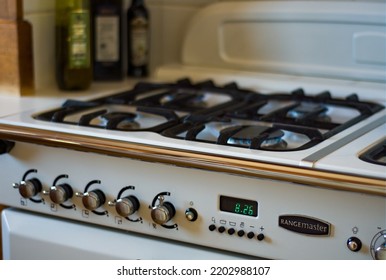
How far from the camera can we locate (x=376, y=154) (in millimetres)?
1187

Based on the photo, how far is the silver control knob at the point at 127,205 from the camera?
49.9 inches

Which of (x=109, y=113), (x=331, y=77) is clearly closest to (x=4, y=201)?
(x=109, y=113)

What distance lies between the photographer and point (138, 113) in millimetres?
1468

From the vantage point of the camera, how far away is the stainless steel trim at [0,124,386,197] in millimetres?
1075

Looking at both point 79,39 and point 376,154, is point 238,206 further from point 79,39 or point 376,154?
point 79,39

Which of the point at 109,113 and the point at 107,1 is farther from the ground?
the point at 107,1

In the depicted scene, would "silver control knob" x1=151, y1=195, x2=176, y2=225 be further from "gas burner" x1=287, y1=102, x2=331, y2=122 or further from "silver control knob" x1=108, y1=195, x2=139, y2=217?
"gas burner" x1=287, y1=102, x2=331, y2=122

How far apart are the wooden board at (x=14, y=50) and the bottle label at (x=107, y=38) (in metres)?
0.21

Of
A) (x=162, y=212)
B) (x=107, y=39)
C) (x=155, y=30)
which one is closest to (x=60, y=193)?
(x=162, y=212)

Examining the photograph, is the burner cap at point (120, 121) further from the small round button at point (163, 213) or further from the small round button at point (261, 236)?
the small round button at point (261, 236)

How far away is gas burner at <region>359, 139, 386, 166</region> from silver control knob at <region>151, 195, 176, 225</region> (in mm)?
307

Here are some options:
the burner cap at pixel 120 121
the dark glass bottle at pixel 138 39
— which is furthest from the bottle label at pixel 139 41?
the burner cap at pixel 120 121
